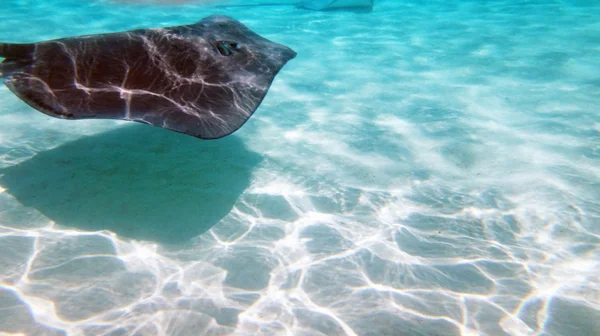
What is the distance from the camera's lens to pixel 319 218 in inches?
147

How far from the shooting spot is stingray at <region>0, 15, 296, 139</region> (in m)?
2.81

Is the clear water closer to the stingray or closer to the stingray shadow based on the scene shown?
the stingray shadow

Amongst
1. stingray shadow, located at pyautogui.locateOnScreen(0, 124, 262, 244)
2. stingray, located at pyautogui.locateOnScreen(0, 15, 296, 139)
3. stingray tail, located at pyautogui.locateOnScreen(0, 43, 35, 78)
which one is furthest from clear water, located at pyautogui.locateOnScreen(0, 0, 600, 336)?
stingray tail, located at pyautogui.locateOnScreen(0, 43, 35, 78)

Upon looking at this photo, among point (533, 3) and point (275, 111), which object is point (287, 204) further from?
point (533, 3)

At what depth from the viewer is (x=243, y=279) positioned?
9.78ft

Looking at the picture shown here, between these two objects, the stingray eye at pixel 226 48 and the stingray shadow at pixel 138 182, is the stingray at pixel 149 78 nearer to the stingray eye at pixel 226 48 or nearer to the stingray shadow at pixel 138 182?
the stingray eye at pixel 226 48

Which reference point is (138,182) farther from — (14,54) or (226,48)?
(226,48)

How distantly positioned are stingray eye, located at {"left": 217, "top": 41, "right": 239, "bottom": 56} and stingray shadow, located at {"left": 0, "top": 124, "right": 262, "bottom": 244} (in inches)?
52.6

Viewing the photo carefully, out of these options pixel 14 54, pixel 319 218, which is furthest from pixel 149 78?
pixel 319 218

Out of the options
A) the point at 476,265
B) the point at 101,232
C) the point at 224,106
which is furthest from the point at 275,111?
the point at 476,265

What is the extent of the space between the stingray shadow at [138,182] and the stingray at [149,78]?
1.19 metres

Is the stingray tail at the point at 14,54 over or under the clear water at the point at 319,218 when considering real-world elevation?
over

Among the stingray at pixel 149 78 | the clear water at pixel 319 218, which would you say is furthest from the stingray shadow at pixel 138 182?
the stingray at pixel 149 78

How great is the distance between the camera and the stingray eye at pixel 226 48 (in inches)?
154
